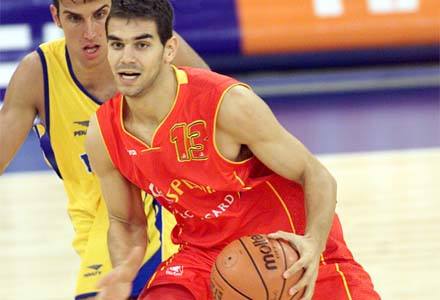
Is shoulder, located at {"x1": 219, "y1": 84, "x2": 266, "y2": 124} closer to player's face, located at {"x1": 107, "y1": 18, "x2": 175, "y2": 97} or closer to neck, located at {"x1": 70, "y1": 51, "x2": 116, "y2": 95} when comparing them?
player's face, located at {"x1": 107, "y1": 18, "x2": 175, "y2": 97}

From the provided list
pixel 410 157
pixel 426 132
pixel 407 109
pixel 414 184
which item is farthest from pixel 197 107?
pixel 407 109

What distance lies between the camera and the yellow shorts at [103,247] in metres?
4.70

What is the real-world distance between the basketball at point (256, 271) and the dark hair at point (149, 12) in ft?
2.54

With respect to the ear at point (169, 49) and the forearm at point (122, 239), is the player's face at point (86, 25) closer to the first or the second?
the ear at point (169, 49)

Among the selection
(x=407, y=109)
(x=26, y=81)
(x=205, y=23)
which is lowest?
(x=407, y=109)

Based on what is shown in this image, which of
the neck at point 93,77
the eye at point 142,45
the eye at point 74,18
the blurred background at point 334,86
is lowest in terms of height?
the blurred background at point 334,86

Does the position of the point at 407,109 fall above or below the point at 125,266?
below

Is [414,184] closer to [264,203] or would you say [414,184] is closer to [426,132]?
[426,132]

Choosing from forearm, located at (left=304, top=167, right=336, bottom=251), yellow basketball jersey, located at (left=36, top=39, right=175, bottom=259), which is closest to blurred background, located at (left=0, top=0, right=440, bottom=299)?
yellow basketball jersey, located at (left=36, top=39, right=175, bottom=259)

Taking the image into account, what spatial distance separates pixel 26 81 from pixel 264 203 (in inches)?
46.2

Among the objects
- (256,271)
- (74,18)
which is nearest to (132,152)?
(256,271)

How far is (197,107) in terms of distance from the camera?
391 centimetres

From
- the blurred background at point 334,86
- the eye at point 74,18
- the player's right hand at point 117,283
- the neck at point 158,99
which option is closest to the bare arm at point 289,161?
the neck at point 158,99

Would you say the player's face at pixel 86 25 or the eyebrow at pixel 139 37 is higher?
the eyebrow at pixel 139 37
